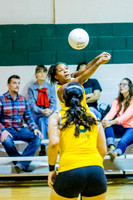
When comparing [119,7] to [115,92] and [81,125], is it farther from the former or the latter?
[81,125]

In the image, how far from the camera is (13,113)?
470cm

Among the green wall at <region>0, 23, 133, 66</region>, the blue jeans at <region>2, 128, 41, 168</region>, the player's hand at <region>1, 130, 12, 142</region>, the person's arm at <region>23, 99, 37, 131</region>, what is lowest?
the blue jeans at <region>2, 128, 41, 168</region>

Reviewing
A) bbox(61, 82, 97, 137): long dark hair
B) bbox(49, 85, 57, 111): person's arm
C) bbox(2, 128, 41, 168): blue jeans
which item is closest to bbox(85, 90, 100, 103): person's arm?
bbox(49, 85, 57, 111): person's arm

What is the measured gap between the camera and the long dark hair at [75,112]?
214 centimetres

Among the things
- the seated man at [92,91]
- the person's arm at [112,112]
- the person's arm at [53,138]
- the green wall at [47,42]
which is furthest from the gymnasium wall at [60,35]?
the person's arm at [53,138]

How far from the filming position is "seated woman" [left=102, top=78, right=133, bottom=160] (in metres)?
4.51

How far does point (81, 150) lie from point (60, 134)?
18cm

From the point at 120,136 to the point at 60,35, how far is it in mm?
1958

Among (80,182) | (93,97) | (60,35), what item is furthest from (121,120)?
(80,182)

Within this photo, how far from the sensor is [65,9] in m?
5.34

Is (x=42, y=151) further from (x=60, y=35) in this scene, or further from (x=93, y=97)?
(x=60, y=35)

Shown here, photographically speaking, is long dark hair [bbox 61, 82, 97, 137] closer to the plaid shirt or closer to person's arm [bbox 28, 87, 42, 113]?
the plaid shirt

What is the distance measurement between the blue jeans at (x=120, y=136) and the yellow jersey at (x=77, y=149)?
2.31 meters

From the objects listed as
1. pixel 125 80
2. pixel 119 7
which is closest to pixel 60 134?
pixel 125 80
